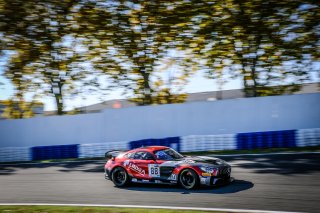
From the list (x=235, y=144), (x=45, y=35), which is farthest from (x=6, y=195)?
(x=235, y=144)

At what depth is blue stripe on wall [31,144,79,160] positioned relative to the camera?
→ 22.5m

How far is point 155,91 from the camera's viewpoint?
2845cm

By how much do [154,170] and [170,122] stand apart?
11031 mm

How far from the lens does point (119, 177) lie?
1209 cm

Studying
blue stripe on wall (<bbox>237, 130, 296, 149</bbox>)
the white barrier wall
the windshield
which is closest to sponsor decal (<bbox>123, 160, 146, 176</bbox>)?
the windshield

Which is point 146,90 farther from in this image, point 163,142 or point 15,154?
point 15,154

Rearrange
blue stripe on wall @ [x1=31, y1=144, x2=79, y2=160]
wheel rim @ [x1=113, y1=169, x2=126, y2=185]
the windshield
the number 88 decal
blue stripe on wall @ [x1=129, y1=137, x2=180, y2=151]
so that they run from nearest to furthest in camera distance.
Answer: the number 88 decal
the windshield
wheel rim @ [x1=113, y1=169, x2=126, y2=185]
blue stripe on wall @ [x1=129, y1=137, x2=180, y2=151]
blue stripe on wall @ [x1=31, y1=144, x2=79, y2=160]

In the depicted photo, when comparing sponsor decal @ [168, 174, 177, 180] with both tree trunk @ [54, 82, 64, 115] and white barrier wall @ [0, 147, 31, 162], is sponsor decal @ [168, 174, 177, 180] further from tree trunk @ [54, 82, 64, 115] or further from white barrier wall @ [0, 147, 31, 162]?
tree trunk @ [54, 82, 64, 115]

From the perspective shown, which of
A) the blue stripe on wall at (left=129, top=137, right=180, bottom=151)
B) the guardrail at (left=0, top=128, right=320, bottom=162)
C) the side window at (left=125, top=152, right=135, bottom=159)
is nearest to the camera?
the side window at (left=125, top=152, right=135, bottom=159)

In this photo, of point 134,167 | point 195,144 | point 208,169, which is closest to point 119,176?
point 134,167

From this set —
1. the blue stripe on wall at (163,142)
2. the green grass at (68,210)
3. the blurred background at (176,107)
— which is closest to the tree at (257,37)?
the blurred background at (176,107)

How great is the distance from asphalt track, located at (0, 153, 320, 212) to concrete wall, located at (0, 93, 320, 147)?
4.86 meters

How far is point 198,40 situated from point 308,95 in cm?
794

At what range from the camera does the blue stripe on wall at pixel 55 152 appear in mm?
22469
